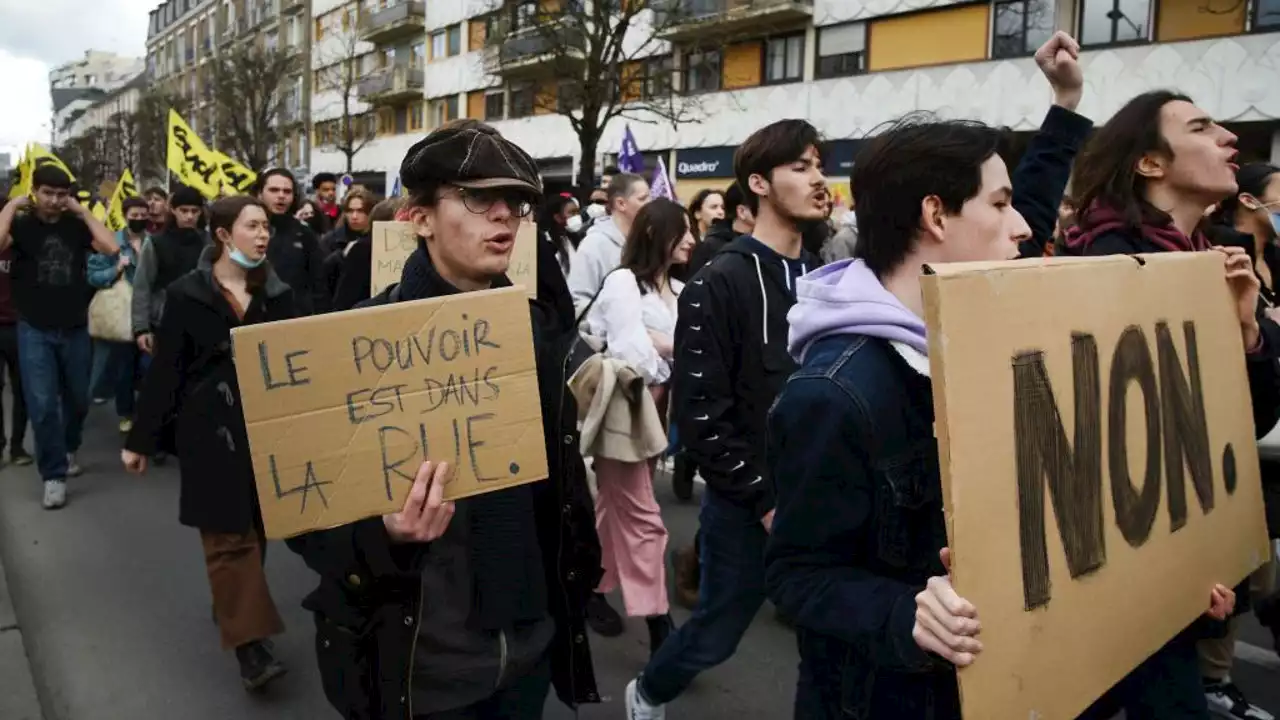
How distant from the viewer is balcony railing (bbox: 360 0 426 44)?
4466 centimetres

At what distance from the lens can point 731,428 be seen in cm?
315

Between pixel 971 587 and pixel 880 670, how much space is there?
43cm

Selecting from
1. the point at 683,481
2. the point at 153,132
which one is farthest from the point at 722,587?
the point at 153,132

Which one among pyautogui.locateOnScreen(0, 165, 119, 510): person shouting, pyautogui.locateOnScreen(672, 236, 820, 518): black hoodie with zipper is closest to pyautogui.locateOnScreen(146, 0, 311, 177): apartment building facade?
pyautogui.locateOnScreen(0, 165, 119, 510): person shouting

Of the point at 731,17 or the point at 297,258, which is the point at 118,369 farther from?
the point at 731,17

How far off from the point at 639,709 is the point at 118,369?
6.95 metres

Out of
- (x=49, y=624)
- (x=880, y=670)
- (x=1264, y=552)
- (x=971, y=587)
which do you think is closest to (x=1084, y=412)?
(x=971, y=587)

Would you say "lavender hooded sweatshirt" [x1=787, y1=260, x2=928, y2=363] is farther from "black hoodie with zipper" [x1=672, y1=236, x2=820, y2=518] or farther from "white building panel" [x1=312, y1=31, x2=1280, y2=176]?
"white building panel" [x1=312, y1=31, x2=1280, y2=176]

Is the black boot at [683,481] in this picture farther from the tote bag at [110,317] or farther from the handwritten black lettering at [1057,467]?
the handwritten black lettering at [1057,467]

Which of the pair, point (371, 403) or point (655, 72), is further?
point (655, 72)

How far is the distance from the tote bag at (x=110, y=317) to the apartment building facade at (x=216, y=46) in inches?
1579

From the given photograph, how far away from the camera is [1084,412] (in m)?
1.73

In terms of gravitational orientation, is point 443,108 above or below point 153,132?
above

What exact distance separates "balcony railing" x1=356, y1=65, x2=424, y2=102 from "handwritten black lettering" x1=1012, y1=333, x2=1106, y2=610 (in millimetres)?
45136
